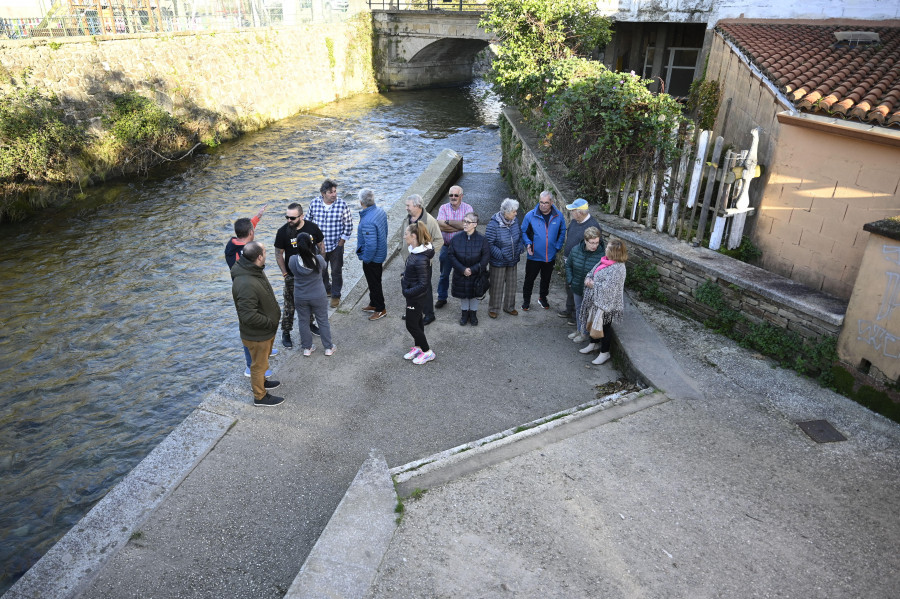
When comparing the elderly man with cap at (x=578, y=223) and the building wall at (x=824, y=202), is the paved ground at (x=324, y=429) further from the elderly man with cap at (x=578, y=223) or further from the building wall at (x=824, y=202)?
the building wall at (x=824, y=202)

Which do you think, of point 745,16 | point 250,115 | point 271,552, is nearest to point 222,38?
point 250,115

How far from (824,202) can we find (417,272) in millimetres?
4526

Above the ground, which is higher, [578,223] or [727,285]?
[578,223]

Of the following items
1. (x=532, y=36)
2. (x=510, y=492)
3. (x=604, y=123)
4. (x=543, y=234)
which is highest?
(x=532, y=36)

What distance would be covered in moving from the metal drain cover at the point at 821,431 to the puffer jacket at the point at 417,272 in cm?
375

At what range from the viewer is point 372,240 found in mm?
7102

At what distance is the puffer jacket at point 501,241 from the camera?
718 centimetres

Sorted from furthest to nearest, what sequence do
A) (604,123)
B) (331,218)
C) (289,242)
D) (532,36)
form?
(532,36) < (604,123) < (331,218) < (289,242)

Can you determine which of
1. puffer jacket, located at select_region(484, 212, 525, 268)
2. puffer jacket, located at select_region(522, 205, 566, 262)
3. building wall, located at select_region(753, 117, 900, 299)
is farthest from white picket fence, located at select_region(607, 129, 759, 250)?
puffer jacket, located at select_region(484, 212, 525, 268)

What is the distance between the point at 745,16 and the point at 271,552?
50.5 ft

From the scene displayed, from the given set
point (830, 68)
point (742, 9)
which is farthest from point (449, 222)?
point (742, 9)

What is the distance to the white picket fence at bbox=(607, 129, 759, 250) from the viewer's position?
701cm

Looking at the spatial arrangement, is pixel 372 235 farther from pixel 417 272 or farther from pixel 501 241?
pixel 501 241

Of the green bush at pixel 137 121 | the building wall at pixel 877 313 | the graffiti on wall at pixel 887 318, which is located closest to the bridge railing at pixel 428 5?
the green bush at pixel 137 121
